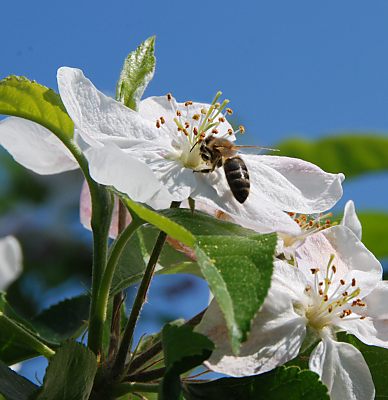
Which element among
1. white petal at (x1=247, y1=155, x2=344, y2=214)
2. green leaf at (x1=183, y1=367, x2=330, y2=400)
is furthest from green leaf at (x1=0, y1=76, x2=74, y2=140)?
green leaf at (x1=183, y1=367, x2=330, y2=400)

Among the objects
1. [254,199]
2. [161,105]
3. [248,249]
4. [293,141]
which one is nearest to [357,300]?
[254,199]

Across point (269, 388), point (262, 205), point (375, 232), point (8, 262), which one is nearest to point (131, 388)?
point (269, 388)

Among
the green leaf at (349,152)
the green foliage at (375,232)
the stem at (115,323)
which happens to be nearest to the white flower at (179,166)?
the stem at (115,323)

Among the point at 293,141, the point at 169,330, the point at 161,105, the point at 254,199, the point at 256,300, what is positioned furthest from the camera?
the point at 293,141

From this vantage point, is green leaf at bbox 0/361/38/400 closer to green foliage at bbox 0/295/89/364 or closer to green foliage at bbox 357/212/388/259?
green foliage at bbox 0/295/89/364

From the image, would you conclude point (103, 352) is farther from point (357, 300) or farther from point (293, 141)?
point (293, 141)

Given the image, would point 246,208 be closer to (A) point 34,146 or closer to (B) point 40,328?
(A) point 34,146
